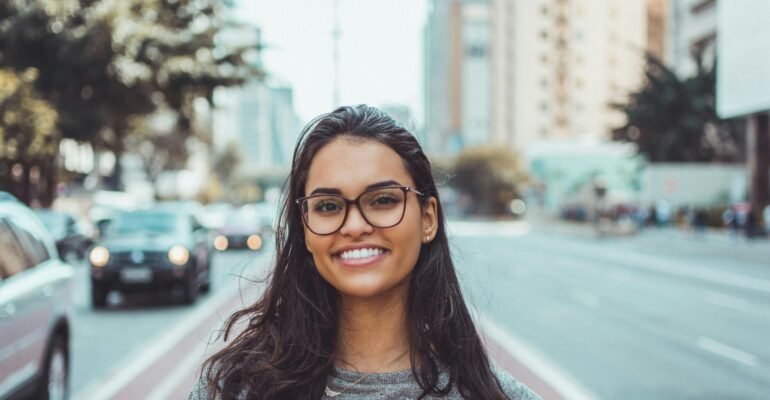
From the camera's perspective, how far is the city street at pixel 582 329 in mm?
8742

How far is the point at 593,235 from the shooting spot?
52.7 meters

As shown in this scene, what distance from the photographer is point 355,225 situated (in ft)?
6.87

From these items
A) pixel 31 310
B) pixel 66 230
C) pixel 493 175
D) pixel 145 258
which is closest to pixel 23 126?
pixel 66 230

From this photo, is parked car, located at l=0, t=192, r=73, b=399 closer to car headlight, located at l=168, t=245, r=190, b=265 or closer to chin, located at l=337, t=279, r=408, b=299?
chin, located at l=337, t=279, r=408, b=299

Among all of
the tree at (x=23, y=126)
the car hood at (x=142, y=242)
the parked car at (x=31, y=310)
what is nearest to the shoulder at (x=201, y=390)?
the parked car at (x=31, y=310)

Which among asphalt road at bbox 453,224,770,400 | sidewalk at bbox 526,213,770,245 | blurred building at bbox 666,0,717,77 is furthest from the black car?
blurred building at bbox 666,0,717,77

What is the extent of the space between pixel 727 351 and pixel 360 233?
1078 centimetres

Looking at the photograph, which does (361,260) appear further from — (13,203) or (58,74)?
(58,74)

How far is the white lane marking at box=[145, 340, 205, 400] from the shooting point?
829 cm

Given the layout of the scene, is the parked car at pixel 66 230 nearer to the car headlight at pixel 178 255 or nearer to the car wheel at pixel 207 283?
the car wheel at pixel 207 283

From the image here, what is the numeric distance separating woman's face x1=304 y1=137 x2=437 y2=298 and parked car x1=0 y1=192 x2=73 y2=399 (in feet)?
14.4

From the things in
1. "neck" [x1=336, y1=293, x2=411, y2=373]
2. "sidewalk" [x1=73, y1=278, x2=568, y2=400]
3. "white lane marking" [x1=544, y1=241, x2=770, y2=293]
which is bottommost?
Answer: "white lane marking" [x1=544, y1=241, x2=770, y2=293]

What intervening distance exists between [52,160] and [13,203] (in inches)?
997

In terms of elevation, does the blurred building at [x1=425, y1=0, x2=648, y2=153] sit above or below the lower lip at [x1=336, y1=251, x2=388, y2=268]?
above
